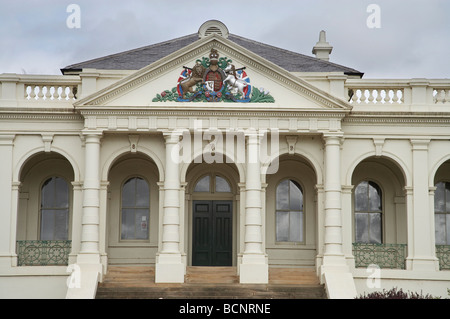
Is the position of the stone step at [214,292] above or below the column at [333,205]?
below

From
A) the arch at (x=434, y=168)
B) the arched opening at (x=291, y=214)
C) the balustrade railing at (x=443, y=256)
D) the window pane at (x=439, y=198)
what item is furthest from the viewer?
the window pane at (x=439, y=198)

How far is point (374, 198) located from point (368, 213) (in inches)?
20.8

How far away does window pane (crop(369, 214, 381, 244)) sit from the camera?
1143 inches

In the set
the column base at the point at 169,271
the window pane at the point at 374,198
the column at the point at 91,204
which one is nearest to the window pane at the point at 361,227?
the window pane at the point at 374,198

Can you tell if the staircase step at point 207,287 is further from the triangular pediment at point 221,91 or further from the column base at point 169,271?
the triangular pediment at point 221,91

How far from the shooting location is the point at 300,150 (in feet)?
88.8

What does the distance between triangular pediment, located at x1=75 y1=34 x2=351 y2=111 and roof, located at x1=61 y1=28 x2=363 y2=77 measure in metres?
3.23

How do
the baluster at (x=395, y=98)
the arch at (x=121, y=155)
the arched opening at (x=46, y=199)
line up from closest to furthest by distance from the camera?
the arch at (x=121, y=155) < the baluster at (x=395, y=98) < the arched opening at (x=46, y=199)

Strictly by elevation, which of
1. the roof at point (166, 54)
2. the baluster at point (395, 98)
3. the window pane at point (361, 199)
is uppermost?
the roof at point (166, 54)

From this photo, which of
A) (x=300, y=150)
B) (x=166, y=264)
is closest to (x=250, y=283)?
(x=166, y=264)

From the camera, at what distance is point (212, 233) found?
28953 millimetres

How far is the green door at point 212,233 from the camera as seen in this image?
2880 centimetres

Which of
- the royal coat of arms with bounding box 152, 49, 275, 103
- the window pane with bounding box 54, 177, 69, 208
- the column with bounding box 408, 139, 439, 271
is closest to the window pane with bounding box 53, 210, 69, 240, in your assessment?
the window pane with bounding box 54, 177, 69, 208

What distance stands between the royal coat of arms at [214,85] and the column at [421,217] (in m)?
4.80
